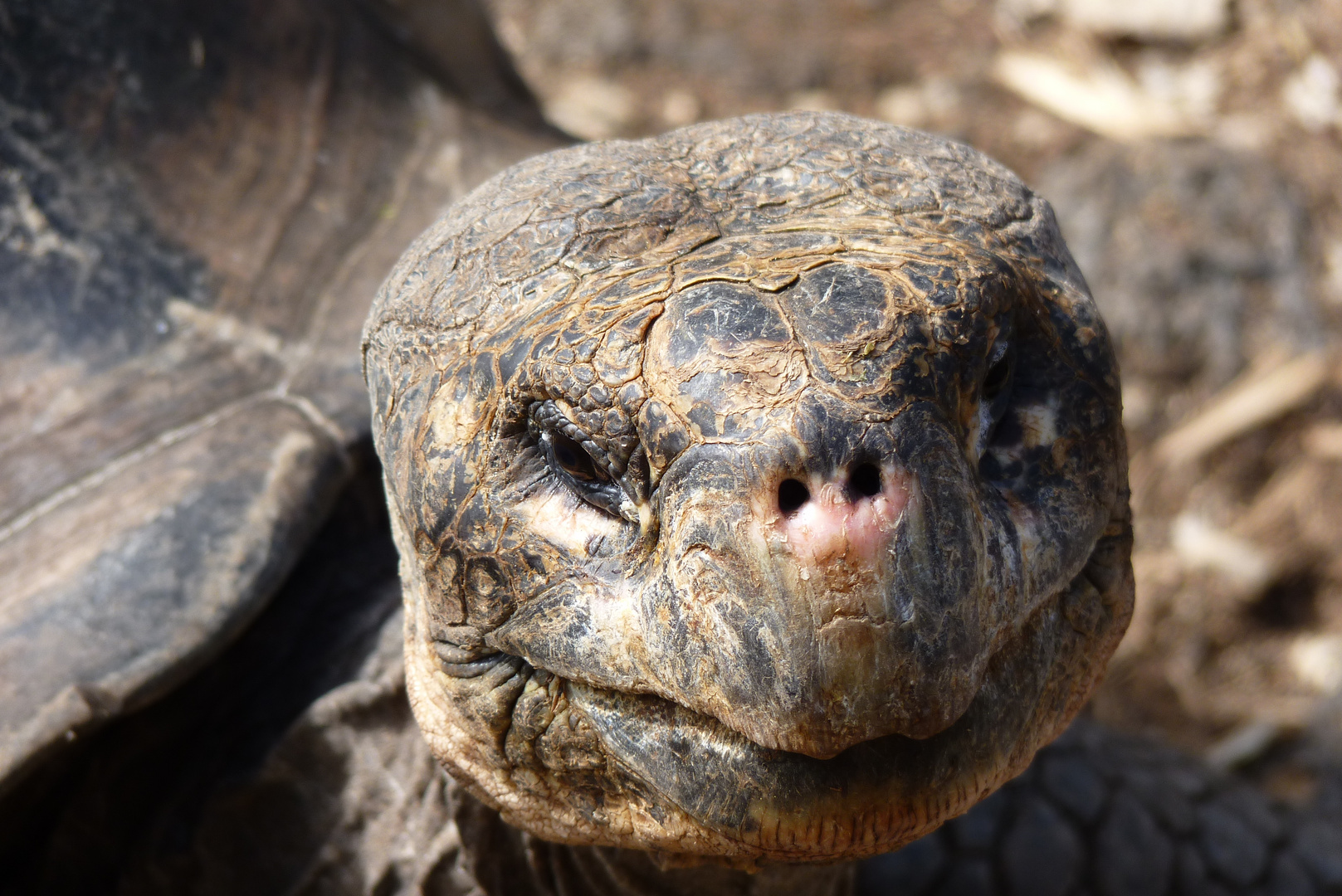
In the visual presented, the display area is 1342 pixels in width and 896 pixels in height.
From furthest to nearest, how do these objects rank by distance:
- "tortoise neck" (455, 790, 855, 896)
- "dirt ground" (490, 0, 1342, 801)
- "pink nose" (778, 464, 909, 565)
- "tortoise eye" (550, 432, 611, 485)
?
1. "dirt ground" (490, 0, 1342, 801)
2. "tortoise neck" (455, 790, 855, 896)
3. "tortoise eye" (550, 432, 611, 485)
4. "pink nose" (778, 464, 909, 565)

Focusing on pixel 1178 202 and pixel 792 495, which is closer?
pixel 792 495

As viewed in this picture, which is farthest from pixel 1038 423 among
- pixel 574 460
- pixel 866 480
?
pixel 574 460

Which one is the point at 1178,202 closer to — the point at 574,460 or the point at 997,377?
the point at 997,377

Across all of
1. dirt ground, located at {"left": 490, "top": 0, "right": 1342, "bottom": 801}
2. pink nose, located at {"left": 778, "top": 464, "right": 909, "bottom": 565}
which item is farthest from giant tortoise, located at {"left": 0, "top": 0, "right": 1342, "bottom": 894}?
dirt ground, located at {"left": 490, "top": 0, "right": 1342, "bottom": 801}

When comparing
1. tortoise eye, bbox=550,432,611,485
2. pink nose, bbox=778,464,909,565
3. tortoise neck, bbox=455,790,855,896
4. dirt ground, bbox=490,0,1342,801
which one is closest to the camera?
pink nose, bbox=778,464,909,565

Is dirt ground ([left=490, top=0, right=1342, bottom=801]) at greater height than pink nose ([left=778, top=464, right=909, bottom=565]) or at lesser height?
lesser

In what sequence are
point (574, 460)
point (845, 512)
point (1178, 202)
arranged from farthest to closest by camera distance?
1. point (1178, 202)
2. point (574, 460)
3. point (845, 512)

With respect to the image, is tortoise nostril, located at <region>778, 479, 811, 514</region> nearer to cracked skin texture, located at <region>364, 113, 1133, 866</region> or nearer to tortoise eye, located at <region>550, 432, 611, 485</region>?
cracked skin texture, located at <region>364, 113, 1133, 866</region>
